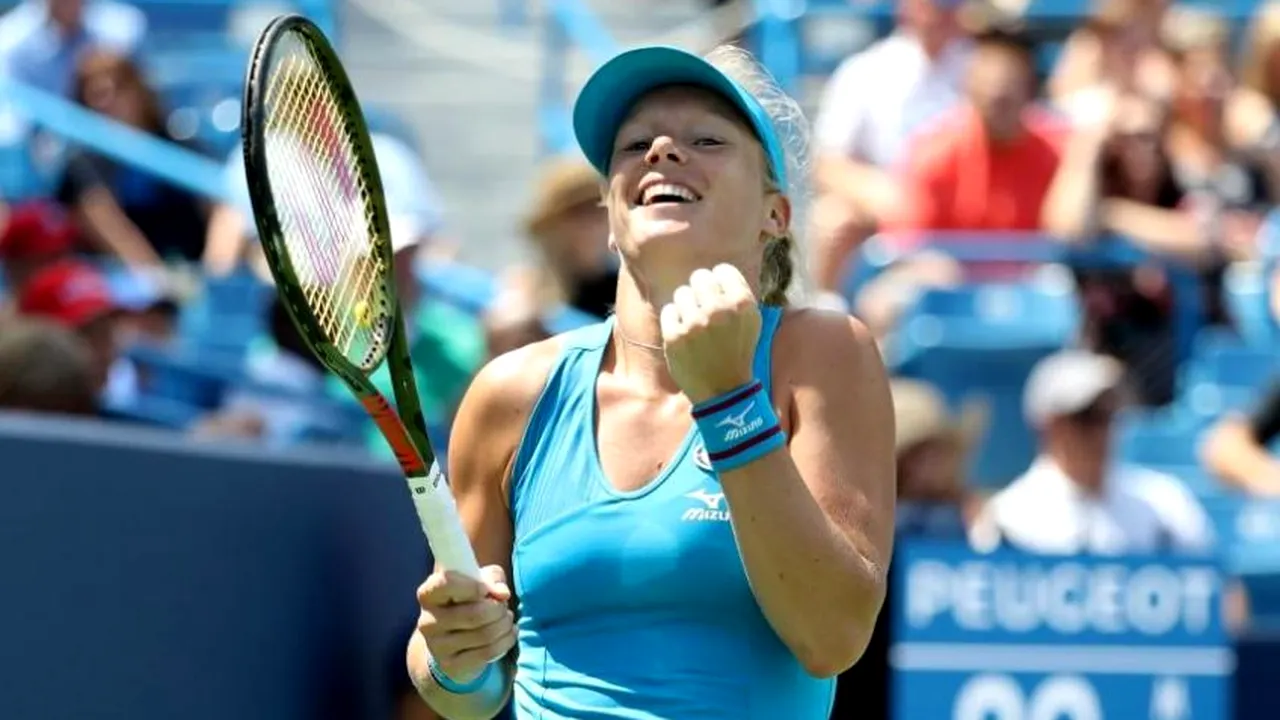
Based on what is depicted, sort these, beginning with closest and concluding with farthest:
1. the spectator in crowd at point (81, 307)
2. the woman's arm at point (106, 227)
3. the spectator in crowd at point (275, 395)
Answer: the spectator in crowd at point (275, 395) → the spectator in crowd at point (81, 307) → the woman's arm at point (106, 227)

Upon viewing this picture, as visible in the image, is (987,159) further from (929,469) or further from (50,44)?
(50,44)

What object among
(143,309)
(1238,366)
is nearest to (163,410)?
(143,309)

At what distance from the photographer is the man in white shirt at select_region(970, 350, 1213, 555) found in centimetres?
660

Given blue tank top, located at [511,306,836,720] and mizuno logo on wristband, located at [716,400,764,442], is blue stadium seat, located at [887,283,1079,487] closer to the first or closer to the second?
blue tank top, located at [511,306,836,720]

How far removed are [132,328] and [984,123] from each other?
2.87m

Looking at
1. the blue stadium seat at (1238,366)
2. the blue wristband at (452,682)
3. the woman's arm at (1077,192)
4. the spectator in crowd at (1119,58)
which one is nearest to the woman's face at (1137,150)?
the woman's arm at (1077,192)

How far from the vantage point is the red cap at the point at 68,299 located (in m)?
7.21

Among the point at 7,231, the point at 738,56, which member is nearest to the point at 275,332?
the point at 7,231

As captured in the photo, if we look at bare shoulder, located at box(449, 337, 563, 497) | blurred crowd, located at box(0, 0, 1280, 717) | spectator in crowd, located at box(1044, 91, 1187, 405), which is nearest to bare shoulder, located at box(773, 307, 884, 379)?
bare shoulder, located at box(449, 337, 563, 497)

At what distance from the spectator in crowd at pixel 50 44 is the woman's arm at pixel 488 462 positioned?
6778 millimetres

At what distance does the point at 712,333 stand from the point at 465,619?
475 mm

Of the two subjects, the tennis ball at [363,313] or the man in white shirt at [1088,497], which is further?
the man in white shirt at [1088,497]

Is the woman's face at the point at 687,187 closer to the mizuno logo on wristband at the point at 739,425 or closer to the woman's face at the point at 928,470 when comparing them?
the mizuno logo on wristband at the point at 739,425

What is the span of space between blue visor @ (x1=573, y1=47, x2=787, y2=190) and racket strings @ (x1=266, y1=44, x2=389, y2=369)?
32cm
